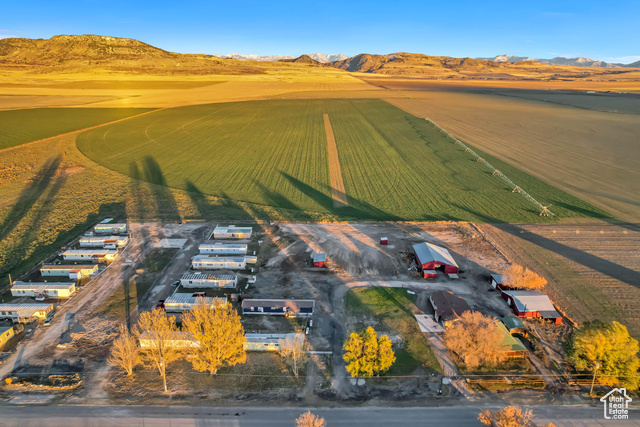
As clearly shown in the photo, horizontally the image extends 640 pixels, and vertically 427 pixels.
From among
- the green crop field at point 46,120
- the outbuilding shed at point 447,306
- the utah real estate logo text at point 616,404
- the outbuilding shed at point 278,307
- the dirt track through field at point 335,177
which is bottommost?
the utah real estate logo text at point 616,404

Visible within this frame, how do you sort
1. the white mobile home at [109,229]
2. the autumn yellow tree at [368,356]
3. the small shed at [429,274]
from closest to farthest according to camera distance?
1. the autumn yellow tree at [368,356]
2. the small shed at [429,274]
3. the white mobile home at [109,229]

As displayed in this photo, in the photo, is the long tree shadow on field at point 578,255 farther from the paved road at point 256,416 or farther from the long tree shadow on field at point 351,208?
the paved road at point 256,416

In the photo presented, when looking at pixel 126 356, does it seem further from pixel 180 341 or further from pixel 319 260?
pixel 319 260

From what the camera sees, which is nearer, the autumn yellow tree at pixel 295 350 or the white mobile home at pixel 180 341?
the autumn yellow tree at pixel 295 350

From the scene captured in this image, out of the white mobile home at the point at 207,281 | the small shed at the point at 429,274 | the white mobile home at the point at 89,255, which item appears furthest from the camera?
the white mobile home at the point at 89,255

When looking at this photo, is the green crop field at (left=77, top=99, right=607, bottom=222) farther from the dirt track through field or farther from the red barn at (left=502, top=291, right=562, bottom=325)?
the red barn at (left=502, top=291, right=562, bottom=325)

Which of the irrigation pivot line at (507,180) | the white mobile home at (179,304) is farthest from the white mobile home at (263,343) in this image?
the irrigation pivot line at (507,180)

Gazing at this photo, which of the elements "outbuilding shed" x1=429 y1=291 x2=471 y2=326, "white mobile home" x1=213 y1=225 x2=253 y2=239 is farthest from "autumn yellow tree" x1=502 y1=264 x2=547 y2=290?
"white mobile home" x1=213 y1=225 x2=253 y2=239
